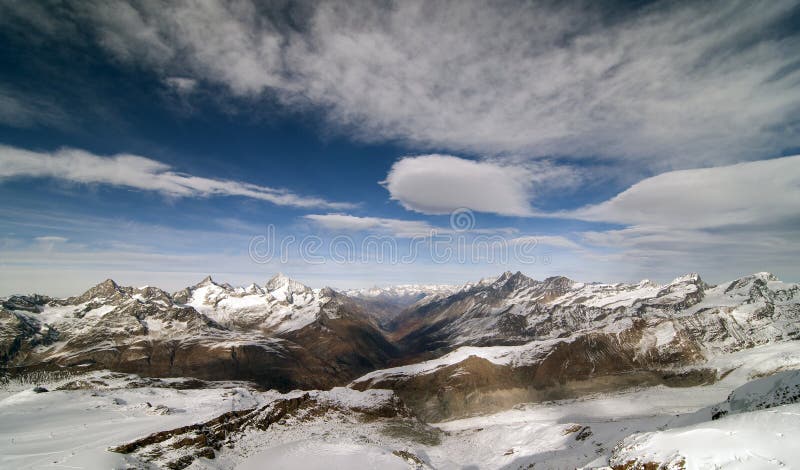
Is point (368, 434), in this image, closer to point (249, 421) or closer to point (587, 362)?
point (249, 421)

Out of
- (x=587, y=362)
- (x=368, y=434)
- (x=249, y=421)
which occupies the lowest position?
(x=587, y=362)

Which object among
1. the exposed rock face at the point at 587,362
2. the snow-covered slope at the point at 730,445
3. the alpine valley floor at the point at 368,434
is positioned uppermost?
the snow-covered slope at the point at 730,445

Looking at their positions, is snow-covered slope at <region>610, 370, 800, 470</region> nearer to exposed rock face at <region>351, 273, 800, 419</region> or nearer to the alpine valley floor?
the alpine valley floor

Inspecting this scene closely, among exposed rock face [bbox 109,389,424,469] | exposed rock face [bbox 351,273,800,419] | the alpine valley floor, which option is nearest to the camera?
the alpine valley floor

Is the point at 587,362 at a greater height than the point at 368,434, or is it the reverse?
the point at 368,434

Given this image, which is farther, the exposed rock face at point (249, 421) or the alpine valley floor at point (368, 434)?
the exposed rock face at point (249, 421)

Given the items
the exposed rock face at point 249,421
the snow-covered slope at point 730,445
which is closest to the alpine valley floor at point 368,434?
the snow-covered slope at point 730,445

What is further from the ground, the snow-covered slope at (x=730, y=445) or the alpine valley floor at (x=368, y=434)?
the snow-covered slope at (x=730, y=445)

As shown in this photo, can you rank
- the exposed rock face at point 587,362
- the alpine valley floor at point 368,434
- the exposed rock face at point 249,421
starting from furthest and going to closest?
the exposed rock face at point 587,362
the exposed rock face at point 249,421
the alpine valley floor at point 368,434

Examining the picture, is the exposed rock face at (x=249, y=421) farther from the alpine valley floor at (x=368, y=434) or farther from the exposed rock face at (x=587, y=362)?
the exposed rock face at (x=587, y=362)

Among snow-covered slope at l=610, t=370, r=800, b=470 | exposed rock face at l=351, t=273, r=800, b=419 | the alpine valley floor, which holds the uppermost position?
snow-covered slope at l=610, t=370, r=800, b=470

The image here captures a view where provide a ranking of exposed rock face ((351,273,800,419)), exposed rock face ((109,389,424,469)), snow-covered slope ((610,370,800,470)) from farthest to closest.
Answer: exposed rock face ((351,273,800,419))
exposed rock face ((109,389,424,469))
snow-covered slope ((610,370,800,470))

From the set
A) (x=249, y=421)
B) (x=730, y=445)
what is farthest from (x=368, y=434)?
(x=730, y=445)

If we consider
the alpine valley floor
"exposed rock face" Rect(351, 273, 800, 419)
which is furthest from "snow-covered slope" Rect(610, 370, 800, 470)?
"exposed rock face" Rect(351, 273, 800, 419)
